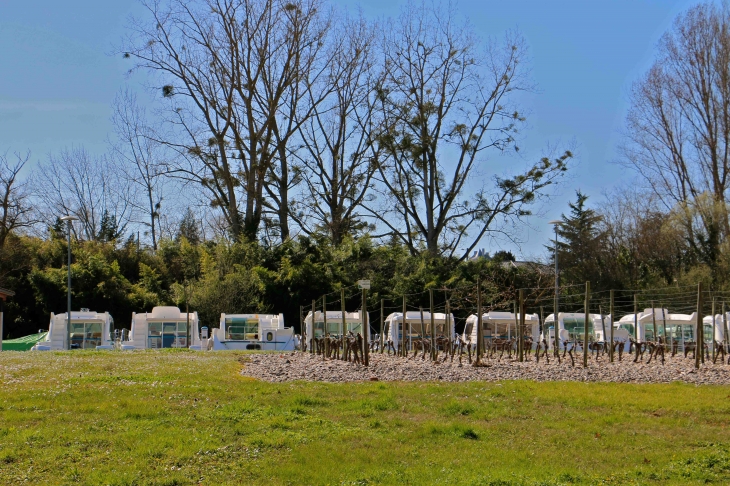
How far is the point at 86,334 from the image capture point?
3722 cm

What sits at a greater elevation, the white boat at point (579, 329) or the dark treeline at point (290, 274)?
the dark treeline at point (290, 274)

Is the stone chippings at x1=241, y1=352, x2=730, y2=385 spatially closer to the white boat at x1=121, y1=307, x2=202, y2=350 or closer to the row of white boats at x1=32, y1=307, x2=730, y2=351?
the row of white boats at x1=32, y1=307, x2=730, y2=351

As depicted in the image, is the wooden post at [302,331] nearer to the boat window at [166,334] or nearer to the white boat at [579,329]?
the boat window at [166,334]

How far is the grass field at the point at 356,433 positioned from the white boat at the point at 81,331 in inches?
850

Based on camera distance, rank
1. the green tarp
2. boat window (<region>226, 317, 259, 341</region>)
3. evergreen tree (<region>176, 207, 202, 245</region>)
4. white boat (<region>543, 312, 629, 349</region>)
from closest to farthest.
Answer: white boat (<region>543, 312, 629, 349</region>), boat window (<region>226, 317, 259, 341</region>), the green tarp, evergreen tree (<region>176, 207, 202, 245</region>)

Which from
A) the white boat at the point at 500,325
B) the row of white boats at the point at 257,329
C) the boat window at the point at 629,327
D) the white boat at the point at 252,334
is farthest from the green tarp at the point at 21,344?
the boat window at the point at 629,327

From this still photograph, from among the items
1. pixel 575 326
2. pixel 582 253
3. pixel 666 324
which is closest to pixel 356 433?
pixel 666 324

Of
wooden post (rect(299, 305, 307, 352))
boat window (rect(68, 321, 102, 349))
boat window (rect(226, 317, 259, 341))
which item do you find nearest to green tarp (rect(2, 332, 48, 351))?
boat window (rect(68, 321, 102, 349))

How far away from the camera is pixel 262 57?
49.4m

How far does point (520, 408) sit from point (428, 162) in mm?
39806

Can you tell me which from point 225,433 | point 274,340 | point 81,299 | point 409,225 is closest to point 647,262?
point 409,225

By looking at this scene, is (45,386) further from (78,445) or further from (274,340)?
(274,340)

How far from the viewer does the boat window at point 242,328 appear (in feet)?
124

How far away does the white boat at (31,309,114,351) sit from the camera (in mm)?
36188
